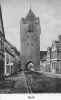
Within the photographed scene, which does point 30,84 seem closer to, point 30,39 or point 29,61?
point 29,61

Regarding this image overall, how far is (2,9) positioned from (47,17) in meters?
0.93

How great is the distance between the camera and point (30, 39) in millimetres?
2613

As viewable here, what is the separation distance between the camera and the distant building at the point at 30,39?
2.62m

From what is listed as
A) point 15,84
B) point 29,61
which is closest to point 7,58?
point 29,61

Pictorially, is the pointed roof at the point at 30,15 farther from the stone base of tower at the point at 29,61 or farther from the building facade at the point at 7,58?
the stone base of tower at the point at 29,61

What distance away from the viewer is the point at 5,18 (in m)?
2.75

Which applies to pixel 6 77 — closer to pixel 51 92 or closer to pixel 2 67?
pixel 2 67

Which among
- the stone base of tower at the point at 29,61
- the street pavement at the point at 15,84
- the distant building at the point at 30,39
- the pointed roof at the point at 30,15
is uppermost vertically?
the pointed roof at the point at 30,15

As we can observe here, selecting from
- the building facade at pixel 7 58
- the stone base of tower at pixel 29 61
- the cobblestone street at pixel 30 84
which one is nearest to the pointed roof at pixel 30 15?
the building facade at pixel 7 58

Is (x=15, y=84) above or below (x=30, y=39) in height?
below

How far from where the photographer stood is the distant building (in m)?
2.62

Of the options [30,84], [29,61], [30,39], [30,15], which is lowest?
[30,84]

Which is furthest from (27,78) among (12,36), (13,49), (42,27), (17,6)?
(17,6)

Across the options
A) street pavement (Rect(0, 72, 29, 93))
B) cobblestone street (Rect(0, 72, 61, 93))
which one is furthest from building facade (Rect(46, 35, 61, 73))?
street pavement (Rect(0, 72, 29, 93))
